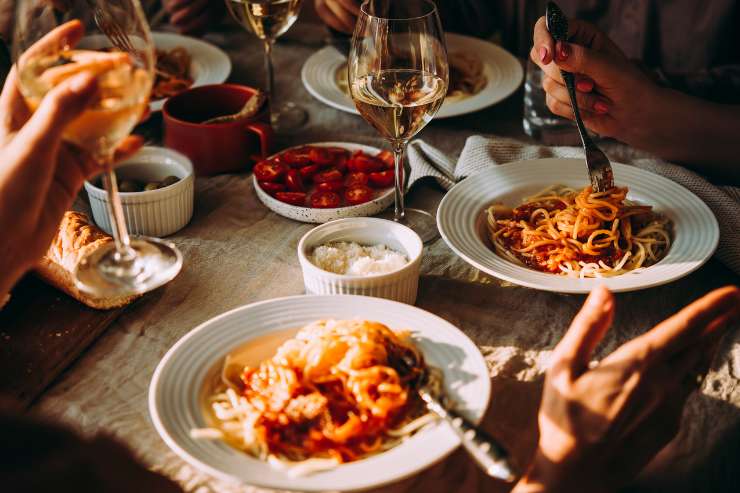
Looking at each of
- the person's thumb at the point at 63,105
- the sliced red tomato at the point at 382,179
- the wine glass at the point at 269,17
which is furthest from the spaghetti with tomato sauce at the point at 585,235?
the person's thumb at the point at 63,105

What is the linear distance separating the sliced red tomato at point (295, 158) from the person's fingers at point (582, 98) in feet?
2.08

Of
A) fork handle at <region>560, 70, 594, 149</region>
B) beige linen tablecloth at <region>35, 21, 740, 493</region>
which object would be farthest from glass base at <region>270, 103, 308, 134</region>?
fork handle at <region>560, 70, 594, 149</region>

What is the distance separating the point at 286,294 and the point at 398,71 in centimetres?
50

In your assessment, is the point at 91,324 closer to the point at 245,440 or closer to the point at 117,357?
the point at 117,357

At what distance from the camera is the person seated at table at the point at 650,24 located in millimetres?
2500

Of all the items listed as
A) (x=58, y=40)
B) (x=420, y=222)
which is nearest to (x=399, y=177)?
(x=420, y=222)

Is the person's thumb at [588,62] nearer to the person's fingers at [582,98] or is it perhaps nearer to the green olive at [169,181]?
the person's fingers at [582,98]

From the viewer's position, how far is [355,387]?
1127mm

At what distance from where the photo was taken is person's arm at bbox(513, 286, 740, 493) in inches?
41.8

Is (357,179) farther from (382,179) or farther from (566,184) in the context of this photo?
(566,184)

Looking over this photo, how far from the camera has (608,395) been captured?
3.51 ft

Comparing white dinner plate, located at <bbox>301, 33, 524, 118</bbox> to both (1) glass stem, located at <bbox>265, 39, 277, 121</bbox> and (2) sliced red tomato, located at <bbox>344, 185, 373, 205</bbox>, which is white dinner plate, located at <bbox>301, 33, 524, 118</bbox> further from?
(2) sliced red tomato, located at <bbox>344, 185, 373, 205</bbox>

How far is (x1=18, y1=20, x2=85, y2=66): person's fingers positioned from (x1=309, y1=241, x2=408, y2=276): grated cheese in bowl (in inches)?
24.1

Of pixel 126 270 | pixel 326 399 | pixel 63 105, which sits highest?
pixel 63 105
